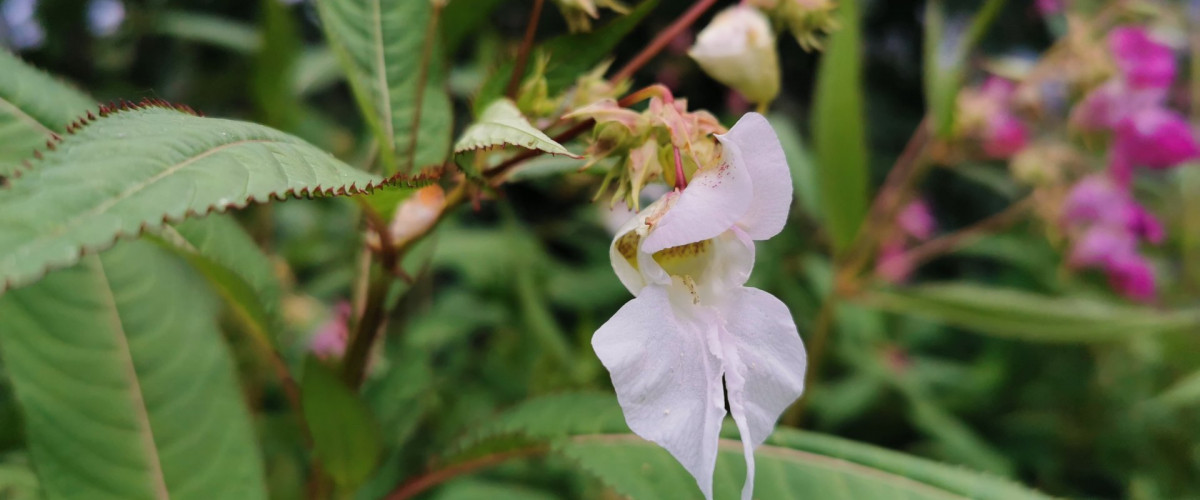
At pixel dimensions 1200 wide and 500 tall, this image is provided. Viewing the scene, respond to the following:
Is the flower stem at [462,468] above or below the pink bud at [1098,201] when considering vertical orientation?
above

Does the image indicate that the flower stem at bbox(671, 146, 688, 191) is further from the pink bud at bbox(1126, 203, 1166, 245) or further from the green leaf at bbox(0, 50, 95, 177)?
the pink bud at bbox(1126, 203, 1166, 245)

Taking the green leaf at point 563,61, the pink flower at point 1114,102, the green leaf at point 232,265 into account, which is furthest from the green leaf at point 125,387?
the pink flower at point 1114,102

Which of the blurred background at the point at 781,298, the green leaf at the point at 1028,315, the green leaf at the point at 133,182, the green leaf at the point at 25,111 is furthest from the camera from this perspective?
the blurred background at the point at 781,298

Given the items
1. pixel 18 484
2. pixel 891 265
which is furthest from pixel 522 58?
pixel 891 265

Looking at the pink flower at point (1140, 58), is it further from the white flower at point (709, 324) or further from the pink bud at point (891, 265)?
the white flower at point (709, 324)

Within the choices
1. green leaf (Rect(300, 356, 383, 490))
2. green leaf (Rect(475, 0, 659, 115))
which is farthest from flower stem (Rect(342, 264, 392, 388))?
green leaf (Rect(475, 0, 659, 115))

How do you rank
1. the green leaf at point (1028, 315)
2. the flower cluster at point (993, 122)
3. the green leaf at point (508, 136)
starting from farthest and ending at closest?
the flower cluster at point (993, 122) < the green leaf at point (1028, 315) < the green leaf at point (508, 136)

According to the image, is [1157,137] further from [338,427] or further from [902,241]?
[338,427]
